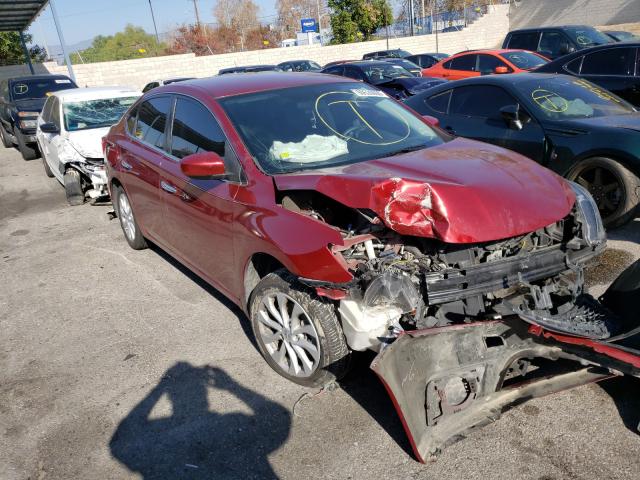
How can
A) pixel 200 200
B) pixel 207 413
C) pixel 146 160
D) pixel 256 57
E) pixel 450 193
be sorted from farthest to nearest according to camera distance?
pixel 256 57 → pixel 146 160 → pixel 200 200 → pixel 207 413 → pixel 450 193

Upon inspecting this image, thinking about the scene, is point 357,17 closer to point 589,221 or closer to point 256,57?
point 256,57

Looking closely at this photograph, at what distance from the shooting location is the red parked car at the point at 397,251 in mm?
2678

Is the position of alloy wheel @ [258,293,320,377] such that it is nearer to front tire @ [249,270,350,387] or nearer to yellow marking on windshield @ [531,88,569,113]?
front tire @ [249,270,350,387]

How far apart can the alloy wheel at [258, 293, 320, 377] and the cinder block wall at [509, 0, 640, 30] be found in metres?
37.4

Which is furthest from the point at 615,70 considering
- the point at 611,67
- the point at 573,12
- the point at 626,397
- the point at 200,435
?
the point at 573,12

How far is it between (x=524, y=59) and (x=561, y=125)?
7759 mm

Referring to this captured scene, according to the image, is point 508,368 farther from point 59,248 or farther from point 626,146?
point 59,248

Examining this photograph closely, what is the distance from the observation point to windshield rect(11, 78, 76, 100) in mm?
12930

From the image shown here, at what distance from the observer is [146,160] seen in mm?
4613

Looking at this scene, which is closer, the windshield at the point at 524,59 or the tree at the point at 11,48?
the windshield at the point at 524,59

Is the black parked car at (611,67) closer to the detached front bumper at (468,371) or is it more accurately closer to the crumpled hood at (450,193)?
the crumpled hood at (450,193)

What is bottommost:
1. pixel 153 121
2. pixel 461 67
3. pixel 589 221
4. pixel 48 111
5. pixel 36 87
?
pixel 589 221

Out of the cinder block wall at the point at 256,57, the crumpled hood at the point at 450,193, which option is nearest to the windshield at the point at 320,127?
the crumpled hood at the point at 450,193

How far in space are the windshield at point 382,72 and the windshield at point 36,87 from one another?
24.8 ft
